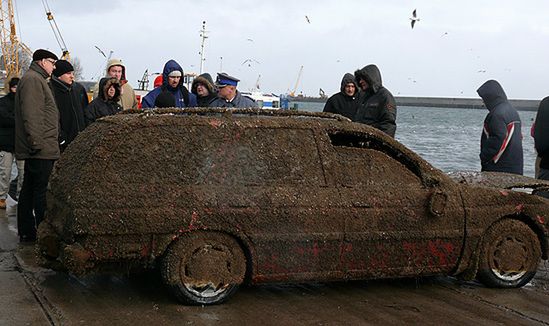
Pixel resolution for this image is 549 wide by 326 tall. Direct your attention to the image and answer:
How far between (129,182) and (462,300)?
3.02 metres

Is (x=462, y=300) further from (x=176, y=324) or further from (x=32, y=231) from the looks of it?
(x=32, y=231)

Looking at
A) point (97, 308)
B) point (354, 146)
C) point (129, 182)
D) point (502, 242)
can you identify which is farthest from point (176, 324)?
point (502, 242)

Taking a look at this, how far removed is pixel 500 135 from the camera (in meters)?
8.82

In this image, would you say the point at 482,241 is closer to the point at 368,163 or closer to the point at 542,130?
the point at 368,163

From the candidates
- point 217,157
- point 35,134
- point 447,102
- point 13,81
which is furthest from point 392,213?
point 447,102

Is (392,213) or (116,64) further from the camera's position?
(116,64)

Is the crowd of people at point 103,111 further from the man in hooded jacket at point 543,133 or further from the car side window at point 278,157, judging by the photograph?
the car side window at point 278,157

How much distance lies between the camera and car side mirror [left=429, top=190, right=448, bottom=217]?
6359mm

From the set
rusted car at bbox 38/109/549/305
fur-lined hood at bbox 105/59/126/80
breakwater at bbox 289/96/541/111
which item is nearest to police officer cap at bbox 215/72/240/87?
fur-lined hood at bbox 105/59/126/80

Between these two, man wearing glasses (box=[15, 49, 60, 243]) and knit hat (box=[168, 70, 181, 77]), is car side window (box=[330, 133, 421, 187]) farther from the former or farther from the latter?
knit hat (box=[168, 70, 181, 77])

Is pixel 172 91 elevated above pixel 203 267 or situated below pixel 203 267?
above

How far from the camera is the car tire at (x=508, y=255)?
22.0 feet

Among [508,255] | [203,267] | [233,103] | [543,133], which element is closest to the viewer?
[203,267]

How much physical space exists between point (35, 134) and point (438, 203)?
13.5 feet
